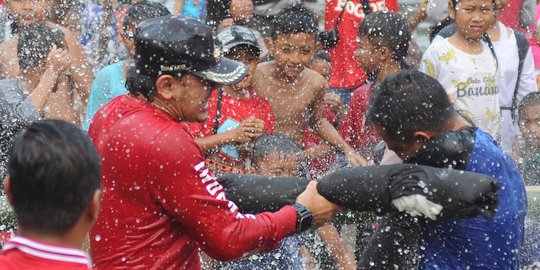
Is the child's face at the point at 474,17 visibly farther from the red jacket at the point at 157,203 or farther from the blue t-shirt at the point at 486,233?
the red jacket at the point at 157,203

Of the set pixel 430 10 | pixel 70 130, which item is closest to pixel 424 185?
pixel 70 130

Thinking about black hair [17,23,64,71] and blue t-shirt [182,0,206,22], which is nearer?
black hair [17,23,64,71]

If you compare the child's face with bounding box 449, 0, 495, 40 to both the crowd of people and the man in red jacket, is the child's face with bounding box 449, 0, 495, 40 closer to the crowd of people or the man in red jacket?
the crowd of people

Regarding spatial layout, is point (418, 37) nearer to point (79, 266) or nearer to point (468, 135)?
point (468, 135)

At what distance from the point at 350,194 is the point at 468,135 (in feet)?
1.53

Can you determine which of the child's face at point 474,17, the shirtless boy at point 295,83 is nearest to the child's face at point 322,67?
the shirtless boy at point 295,83

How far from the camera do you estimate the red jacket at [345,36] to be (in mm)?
7559

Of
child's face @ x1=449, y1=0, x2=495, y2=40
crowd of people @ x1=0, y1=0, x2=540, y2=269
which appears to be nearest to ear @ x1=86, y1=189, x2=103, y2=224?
crowd of people @ x1=0, y1=0, x2=540, y2=269

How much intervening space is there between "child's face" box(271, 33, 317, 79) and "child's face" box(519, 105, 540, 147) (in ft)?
4.76

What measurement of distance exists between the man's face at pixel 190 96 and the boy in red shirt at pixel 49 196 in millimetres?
1057

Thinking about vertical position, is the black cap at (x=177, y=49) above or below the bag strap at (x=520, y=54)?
above

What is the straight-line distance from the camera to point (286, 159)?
5.92 meters

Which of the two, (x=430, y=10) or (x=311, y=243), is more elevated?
(x=430, y=10)

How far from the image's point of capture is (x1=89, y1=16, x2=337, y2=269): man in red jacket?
361 centimetres
